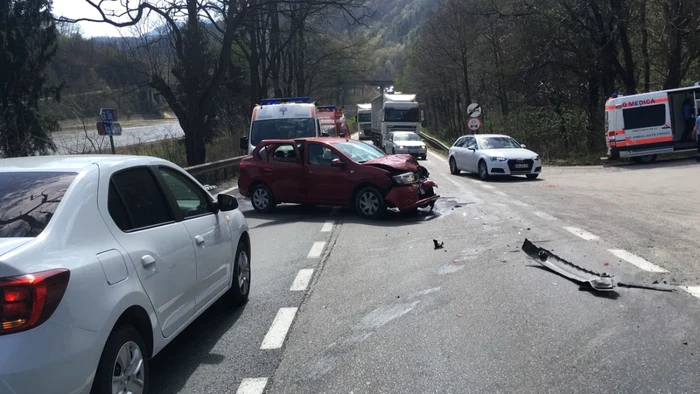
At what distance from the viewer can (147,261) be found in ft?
13.0

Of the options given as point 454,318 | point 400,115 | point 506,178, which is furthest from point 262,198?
point 400,115

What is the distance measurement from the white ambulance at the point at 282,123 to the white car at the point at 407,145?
1641cm

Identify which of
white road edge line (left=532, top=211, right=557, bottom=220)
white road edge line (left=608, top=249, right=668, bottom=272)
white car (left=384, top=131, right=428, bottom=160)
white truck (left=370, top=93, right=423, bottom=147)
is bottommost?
white road edge line (left=608, top=249, right=668, bottom=272)

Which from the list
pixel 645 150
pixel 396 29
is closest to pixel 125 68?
pixel 645 150

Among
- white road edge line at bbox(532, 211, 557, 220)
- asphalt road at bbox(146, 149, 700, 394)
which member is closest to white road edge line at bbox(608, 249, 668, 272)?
asphalt road at bbox(146, 149, 700, 394)

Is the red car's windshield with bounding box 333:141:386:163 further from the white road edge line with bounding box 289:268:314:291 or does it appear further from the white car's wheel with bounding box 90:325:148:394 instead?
the white car's wheel with bounding box 90:325:148:394

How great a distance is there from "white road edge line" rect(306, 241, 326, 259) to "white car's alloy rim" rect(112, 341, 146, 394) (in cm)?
495

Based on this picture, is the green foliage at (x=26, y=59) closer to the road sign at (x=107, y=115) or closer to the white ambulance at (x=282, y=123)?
the road sign at (x=107, y=115)

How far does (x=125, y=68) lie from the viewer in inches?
944

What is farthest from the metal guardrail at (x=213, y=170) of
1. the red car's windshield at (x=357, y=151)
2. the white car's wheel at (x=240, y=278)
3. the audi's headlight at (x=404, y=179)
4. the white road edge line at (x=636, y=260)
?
the white road edge line at (x=636, y=260)

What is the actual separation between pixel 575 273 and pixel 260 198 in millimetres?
8076

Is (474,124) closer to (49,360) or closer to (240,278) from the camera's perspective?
(240,278)

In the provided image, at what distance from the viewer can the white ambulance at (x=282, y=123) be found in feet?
61.1

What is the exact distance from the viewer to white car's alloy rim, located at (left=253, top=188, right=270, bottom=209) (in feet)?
44.3
